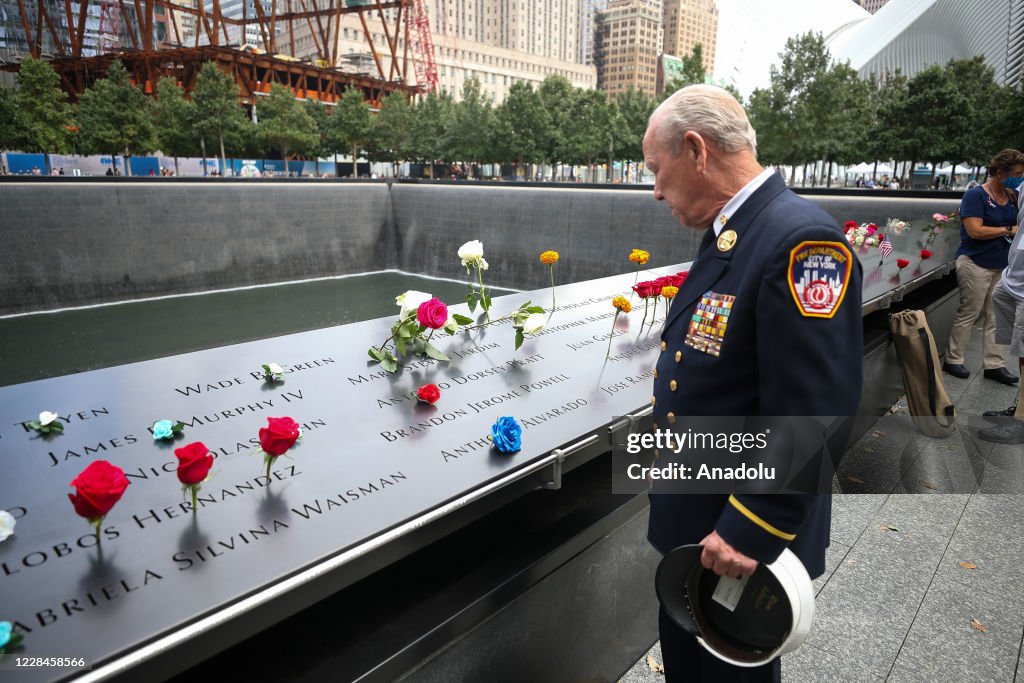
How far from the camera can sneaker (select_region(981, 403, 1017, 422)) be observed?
422cm

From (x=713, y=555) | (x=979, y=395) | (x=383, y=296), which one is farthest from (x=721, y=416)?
(x=383, y=296)

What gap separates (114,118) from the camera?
89.0 ft

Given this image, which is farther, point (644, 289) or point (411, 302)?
point (644, 289)

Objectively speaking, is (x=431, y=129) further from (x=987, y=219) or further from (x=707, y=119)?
(x=707, y=119)

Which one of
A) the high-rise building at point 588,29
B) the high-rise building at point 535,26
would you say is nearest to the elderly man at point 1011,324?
the high-rise building at point 535,26

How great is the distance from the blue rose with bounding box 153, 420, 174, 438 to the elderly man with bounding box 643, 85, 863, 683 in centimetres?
136

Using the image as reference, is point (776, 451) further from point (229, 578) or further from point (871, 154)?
point (871, 154)

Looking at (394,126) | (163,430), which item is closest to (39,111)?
(394,126)

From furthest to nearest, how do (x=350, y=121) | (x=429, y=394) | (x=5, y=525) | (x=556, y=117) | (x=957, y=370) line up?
(x=350, y=121) → (x=556, y=117) → (x=957, y=370) → (x=429, y=394) → (x=5, y=525)

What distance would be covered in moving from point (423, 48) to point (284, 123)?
41.0 metres

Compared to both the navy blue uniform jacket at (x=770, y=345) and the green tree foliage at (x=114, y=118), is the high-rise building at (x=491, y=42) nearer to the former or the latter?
the green tree foliage at (x=114, y=118)

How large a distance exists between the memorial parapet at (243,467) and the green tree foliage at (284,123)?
33161 millimetres

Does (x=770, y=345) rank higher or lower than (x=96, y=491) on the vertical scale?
higher

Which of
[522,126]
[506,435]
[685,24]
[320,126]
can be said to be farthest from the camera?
[685,24]
